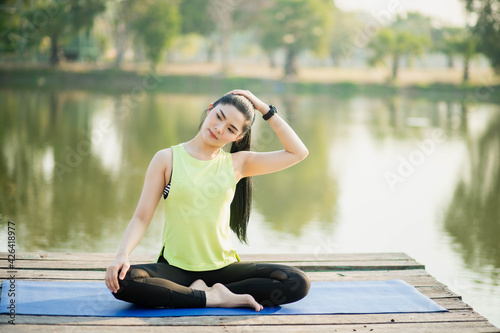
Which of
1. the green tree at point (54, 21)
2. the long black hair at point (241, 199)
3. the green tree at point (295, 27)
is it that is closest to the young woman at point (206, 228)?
the long black hair at point (241, 199)

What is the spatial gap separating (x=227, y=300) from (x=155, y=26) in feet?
102

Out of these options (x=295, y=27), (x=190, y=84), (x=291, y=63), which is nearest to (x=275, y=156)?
(x=190, y=84)

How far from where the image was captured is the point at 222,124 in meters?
2.85

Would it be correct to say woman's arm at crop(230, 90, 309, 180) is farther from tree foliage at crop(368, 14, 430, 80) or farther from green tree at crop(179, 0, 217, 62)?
green tree at crop(179, 0, 217, 62)

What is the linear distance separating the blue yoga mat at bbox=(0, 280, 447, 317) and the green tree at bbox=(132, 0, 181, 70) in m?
30.3

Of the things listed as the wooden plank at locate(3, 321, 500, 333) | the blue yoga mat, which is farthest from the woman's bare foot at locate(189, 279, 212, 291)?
the wooden plank at locate(3, 321, 500, 333)

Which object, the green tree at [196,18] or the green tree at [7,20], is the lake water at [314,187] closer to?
the green tree at [7,20]

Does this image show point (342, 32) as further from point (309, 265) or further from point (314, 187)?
point (309, 265)

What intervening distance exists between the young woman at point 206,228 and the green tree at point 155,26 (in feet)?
99.3

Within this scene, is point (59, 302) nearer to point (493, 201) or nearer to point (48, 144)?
point (493, 201)

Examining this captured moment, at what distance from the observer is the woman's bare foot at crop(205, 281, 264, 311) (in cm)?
274

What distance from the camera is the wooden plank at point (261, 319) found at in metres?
2.54

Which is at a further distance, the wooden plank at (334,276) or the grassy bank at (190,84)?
the grassy bank at (190,84)

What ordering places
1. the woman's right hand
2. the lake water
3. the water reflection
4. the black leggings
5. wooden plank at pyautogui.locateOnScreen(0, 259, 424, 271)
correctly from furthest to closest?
the water reflection
the lake water
wooden plank at pyautogui.locateOnScreen(0, 259, 424, 271)
the black leggings
the woman's right hand
